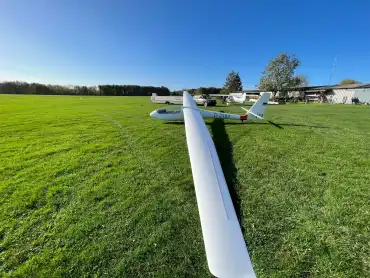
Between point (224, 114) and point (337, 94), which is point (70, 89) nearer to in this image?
point (224, 114)

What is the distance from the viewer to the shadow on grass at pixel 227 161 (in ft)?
10.9

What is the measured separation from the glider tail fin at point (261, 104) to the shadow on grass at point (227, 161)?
98.3 inches

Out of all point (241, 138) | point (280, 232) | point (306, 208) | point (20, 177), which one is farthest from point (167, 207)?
point (241, 138)

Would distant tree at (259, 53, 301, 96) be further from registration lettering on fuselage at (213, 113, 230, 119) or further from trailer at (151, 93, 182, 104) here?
registration lettering on fuselage at (213, 113, 230, 119)

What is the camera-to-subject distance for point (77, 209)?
3.04 meters

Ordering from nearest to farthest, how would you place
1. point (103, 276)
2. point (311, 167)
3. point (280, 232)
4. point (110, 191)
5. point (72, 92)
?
1. point (103, 276)
2. point (280, 232)
3. point (110, 191)
4. point (311, 167)
5. point (72, 92)

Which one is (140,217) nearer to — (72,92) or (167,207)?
(167,207)

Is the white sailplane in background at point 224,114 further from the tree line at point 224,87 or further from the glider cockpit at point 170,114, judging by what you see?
the tree line at point 224,87

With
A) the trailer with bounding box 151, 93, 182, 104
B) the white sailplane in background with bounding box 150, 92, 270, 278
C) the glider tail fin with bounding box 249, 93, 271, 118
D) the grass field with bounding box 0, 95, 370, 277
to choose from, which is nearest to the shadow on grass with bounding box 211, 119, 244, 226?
the grass field with bounding box 0, 95, 370, 277

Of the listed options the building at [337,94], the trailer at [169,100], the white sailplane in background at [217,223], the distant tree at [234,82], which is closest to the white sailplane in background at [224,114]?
the white sailplane in background at [217,223]

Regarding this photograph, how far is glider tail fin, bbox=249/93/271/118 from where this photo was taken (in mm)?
9091

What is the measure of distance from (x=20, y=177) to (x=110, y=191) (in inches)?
93.7

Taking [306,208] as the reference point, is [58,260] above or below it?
below

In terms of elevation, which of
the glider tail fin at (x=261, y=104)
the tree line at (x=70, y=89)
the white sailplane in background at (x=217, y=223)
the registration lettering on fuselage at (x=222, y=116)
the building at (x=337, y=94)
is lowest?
the white sailplane in background at (x=217, y=223)
